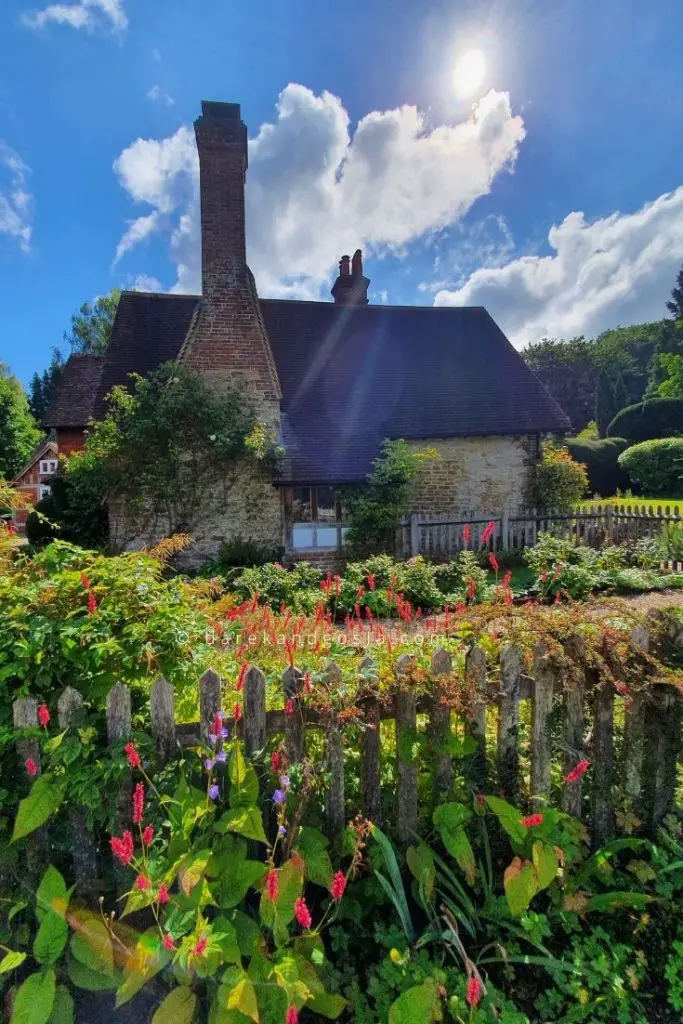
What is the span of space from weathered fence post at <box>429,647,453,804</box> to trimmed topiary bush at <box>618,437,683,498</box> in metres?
26.3

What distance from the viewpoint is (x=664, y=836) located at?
98.4 inches

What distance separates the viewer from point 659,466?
24188mm

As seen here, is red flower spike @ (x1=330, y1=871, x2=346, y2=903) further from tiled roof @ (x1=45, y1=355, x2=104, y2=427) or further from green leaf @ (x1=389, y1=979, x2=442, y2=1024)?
tiled roof @ (x1=45, y1=355, x2=104, y2=427)

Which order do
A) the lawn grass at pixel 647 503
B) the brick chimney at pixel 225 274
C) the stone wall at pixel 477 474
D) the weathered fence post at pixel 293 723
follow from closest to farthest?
the weathered fence post at pixel 293 723, the brick chimney at pixel 225 274, the stone wall at pixel 477 474, the lawn grass at pixel 647 503

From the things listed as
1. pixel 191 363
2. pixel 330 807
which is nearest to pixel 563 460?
pixel 191 363

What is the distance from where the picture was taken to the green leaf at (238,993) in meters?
1.57

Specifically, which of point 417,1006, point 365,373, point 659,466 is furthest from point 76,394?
point 659,466

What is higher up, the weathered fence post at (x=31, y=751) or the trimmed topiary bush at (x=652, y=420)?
the trimmed topiary bush at (x=652, y=420)

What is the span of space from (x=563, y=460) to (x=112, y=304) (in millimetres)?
33891

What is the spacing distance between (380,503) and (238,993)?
10378mm

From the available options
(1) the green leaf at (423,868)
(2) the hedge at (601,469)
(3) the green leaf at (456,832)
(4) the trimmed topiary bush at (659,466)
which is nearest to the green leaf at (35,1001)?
(1) the green leaf at (423,868)

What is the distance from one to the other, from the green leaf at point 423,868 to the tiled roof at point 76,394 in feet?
58.4

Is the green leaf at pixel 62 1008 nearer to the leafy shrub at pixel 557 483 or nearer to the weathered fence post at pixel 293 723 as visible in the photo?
the weathered fence post at pixel 293 723

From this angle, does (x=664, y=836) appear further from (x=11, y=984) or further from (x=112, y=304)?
(x=112, y=304)
